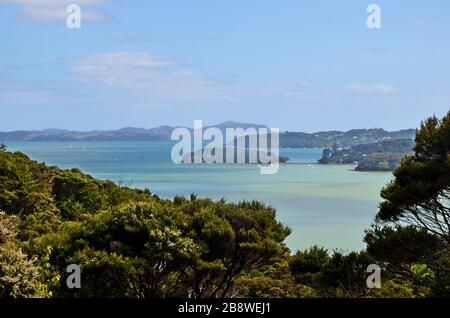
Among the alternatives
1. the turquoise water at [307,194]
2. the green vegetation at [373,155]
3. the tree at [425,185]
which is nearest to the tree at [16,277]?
the tree at [425,185]

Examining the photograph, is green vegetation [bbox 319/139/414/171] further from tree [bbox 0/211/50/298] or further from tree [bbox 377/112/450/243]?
tree [bbox 0/211/50/298]

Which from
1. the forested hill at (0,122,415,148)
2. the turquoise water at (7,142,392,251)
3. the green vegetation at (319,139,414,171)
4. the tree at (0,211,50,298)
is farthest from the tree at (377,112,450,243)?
the forested hill at (0,122,415,148)

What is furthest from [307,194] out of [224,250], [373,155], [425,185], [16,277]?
[16,277]

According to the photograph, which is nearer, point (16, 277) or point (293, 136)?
point (16, 277)

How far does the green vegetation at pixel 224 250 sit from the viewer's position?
1075cm

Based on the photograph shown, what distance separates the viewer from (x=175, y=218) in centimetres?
1381

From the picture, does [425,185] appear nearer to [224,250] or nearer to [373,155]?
[224,250]

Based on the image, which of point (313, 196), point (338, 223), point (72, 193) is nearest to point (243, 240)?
point (72, 193)

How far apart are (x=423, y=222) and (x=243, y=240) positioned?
3.90 metres

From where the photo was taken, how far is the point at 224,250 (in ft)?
45.4

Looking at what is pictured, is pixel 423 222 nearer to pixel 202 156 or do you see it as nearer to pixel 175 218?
pixel 175 218

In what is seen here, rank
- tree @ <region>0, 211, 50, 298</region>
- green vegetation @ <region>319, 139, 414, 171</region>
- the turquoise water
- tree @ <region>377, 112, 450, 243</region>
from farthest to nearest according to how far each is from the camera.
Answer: green vegetation @ <region>319, 139, 414, 171</region> → the turquoise water → tree @ <region>377, 112, 450, 243</region> → tree @ <region>0, 211, 50, 298</region>

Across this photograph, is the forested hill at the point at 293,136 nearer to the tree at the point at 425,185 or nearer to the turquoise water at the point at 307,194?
the turquoise water at the point at 307,194

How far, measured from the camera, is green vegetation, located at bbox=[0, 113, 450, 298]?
1075cm
